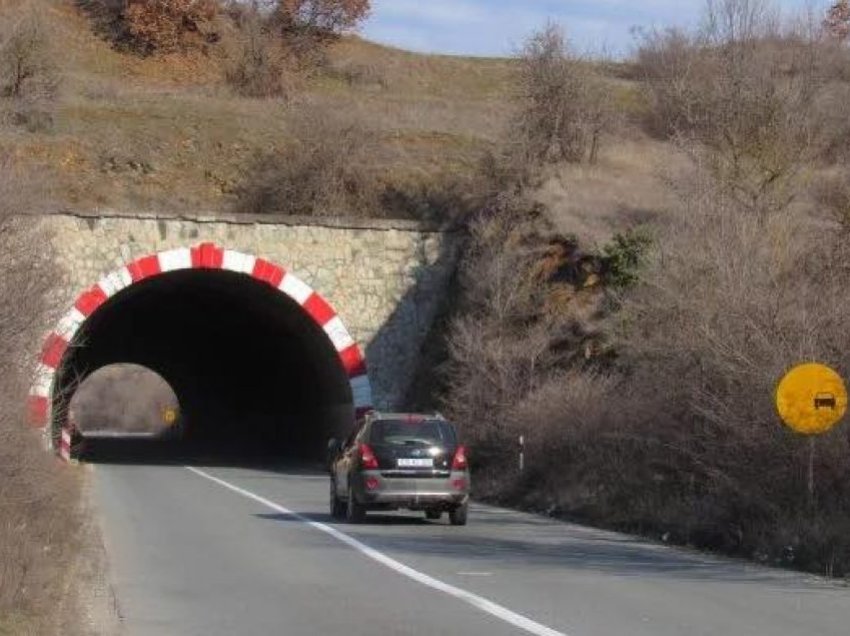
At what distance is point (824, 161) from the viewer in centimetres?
3931

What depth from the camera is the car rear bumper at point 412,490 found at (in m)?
22.1

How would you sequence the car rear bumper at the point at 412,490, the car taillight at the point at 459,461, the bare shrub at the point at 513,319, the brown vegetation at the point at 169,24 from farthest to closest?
the brown vegetation at the point at 169,24, the bare shrub at the point at 513,319, the car taillight at the point at 459,461, the car rear bumper at the point at 412,490

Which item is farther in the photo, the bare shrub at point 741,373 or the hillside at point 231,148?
the hillside at point 231,148

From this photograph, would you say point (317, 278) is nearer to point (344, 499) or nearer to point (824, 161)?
point (824, 161)

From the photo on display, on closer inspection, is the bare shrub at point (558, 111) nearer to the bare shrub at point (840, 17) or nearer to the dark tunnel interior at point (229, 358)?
the dark tunnel interior at point (229, 358)

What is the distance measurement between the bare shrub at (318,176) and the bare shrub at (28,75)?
6.15 metres

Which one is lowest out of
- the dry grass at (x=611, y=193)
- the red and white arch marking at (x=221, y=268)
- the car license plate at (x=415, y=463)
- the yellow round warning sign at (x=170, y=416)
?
the yellow round warning sign at (x=170, y=416)

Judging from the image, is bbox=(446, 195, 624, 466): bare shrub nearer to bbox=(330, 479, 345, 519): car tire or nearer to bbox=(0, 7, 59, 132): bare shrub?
bbox=(330, 479, 345, 519): car tire

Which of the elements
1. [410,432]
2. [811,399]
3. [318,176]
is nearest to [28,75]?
[318,176]

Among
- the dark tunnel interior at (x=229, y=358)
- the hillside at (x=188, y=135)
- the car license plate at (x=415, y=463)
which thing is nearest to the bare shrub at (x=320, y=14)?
the hillside at (x=188, y=135)

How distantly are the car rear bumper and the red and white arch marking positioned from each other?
15.8 metres

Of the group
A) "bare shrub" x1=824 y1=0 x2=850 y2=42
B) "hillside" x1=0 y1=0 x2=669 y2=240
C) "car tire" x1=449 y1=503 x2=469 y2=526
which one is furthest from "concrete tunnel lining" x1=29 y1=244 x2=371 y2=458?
"bare shrub" x1=824 y1=0 x2=850 y2=42

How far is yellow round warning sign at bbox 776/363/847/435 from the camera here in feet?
53.9

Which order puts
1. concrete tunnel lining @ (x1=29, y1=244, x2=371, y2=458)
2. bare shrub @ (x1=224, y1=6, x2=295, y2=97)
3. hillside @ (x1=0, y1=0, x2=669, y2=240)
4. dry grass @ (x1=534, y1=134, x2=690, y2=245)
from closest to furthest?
dry grass @ (x1=534, y1=134, x2=690, y2=245)
concrete tunnel lining @ (x1=29, y1=244, x2=371, y2=458)
hillside @ (x1=0, y1=0, x2=669, y2=240)
bare shrub @ (x1=224, y1=6, x2=295, y2=97)
